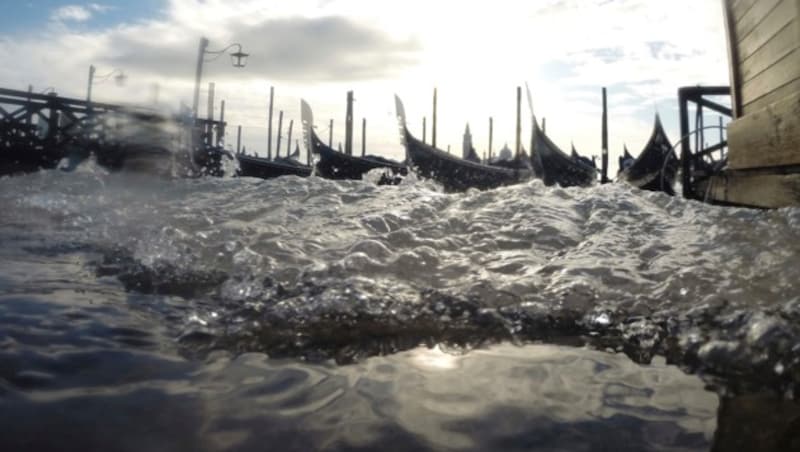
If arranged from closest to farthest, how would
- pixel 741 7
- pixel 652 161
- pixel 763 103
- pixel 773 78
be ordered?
1. pixel 773 78
2. pixel 763 103
3. pixel 741 7
4. pixel 652 161

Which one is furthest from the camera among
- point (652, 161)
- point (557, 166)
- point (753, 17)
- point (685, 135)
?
point (557, 166)

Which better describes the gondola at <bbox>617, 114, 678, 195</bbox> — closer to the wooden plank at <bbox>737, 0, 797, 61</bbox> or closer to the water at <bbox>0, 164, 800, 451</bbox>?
the wooden plank at <bbox>737, 0, 797, 61</bbox>

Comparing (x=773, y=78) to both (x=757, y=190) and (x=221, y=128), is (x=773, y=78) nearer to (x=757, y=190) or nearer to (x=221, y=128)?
(x=757, y=190)

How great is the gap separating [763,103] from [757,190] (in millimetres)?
835

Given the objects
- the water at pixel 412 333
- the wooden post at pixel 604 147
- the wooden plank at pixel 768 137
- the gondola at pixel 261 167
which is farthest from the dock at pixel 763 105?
the wooden post at pixel 604 147

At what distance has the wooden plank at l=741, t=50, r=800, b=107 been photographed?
4016mm

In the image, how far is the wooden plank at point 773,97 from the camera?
4.02 m

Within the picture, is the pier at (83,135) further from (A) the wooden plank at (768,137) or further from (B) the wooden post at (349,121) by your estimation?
(B) the wooden post at (349,121)

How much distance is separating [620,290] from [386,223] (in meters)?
1.95

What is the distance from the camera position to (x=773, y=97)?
4.47 metres

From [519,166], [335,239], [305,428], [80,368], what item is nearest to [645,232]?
[335,239]

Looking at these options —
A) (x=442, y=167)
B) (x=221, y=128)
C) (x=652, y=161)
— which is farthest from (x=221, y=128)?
(x=652, y=161)

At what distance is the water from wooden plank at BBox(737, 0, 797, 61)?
1700 mm

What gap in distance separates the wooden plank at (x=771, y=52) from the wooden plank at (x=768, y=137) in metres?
0.47
